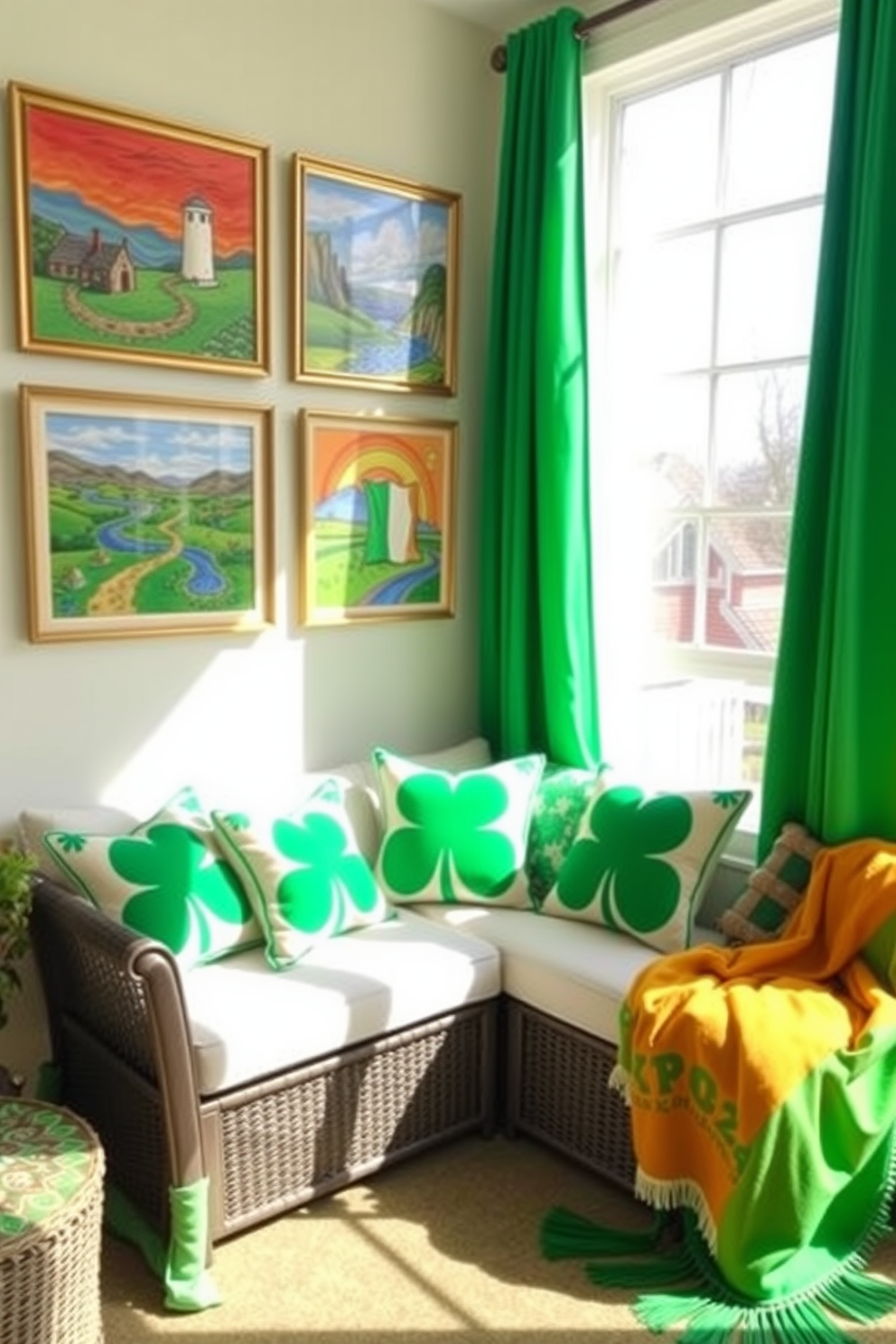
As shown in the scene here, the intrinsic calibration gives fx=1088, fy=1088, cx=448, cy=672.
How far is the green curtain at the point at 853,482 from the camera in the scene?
2121 millimetres

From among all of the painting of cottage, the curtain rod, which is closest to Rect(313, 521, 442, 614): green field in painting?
the painting of cottage

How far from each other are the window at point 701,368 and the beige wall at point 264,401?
0.39 m

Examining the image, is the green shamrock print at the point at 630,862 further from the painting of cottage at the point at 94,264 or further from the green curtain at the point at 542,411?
the painting of cottage at the point at 94,264

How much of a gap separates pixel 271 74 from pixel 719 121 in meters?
1.10

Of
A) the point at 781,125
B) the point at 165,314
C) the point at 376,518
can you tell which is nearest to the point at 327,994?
the point at 376,518

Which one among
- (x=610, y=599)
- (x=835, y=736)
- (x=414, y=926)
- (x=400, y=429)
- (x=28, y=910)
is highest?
(x=400, y=429)

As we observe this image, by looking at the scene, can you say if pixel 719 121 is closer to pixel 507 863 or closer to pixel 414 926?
pixel 507 863

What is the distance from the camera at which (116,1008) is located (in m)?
2.08

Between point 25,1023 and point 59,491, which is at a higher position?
point 59,491

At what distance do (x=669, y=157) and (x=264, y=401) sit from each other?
1.23 m

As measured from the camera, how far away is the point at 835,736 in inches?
87.6

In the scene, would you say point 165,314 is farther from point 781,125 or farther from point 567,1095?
point 567,1095

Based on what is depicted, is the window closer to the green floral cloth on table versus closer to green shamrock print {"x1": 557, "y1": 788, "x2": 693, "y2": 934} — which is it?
green shamrock print {"x1": 557, "y1": 788, "x2": 693, "y2": 934}

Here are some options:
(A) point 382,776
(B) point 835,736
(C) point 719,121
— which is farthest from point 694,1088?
(C) point 719,121
